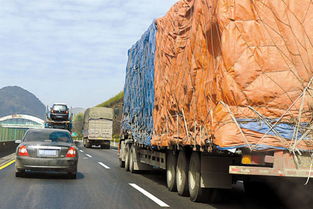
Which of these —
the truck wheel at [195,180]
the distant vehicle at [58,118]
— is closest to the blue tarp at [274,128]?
the truck wheel at [195,180]

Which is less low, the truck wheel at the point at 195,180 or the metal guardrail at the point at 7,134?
the metal guardrail at the point at 7,134

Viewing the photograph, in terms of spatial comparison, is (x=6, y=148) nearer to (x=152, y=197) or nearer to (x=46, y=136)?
(x=46, y=136)

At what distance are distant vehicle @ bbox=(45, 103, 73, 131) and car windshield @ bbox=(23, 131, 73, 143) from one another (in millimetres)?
25141

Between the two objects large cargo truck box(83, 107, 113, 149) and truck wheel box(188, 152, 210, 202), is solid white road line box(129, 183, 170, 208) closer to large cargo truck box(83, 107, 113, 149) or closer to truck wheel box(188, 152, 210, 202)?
truck wheel box(188, 152, 210, 202)

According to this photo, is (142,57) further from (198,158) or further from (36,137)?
(198,158)

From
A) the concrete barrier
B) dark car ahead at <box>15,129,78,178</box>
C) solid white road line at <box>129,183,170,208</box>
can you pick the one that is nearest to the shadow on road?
dark car ahead at <box>15,129,78,178</box>

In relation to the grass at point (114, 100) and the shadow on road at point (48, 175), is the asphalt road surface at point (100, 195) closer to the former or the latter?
the shadow on road at point (48, 175)

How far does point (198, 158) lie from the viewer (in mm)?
9352

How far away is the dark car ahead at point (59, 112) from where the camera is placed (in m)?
39.4

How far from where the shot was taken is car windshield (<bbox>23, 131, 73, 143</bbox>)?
13.8 metres

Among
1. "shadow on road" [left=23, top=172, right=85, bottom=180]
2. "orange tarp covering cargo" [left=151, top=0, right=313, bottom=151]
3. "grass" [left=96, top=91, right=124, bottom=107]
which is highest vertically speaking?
"grass" [left=96, top=91, right=124, bottom=107]

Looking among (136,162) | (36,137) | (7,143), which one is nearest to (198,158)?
(36,137)

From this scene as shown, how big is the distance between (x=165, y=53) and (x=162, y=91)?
914 mm

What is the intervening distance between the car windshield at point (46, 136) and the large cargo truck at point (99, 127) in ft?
87.1
